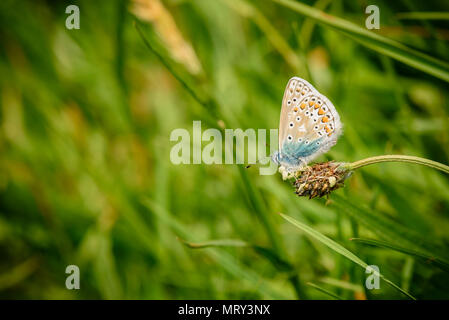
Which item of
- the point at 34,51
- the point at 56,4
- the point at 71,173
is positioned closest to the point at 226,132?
the point at 71,173

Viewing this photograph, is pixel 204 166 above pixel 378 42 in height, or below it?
below

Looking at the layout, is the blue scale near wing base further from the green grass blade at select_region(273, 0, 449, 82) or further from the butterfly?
the green grass blade at select_region(273, 0, 449, 82)

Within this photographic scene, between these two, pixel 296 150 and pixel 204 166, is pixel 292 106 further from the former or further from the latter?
pixel 204 166

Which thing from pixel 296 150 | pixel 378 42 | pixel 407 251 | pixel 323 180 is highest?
pixel 378 42

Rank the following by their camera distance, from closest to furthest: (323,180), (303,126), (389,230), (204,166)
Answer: (323,180), (389,230), (303,126), (204,166)

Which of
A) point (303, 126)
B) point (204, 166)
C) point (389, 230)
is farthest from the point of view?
point (204, 166)

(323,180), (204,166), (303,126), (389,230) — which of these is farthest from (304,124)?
(204,166)

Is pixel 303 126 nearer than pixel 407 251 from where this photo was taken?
No

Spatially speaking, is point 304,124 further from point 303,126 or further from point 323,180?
point 323,180
